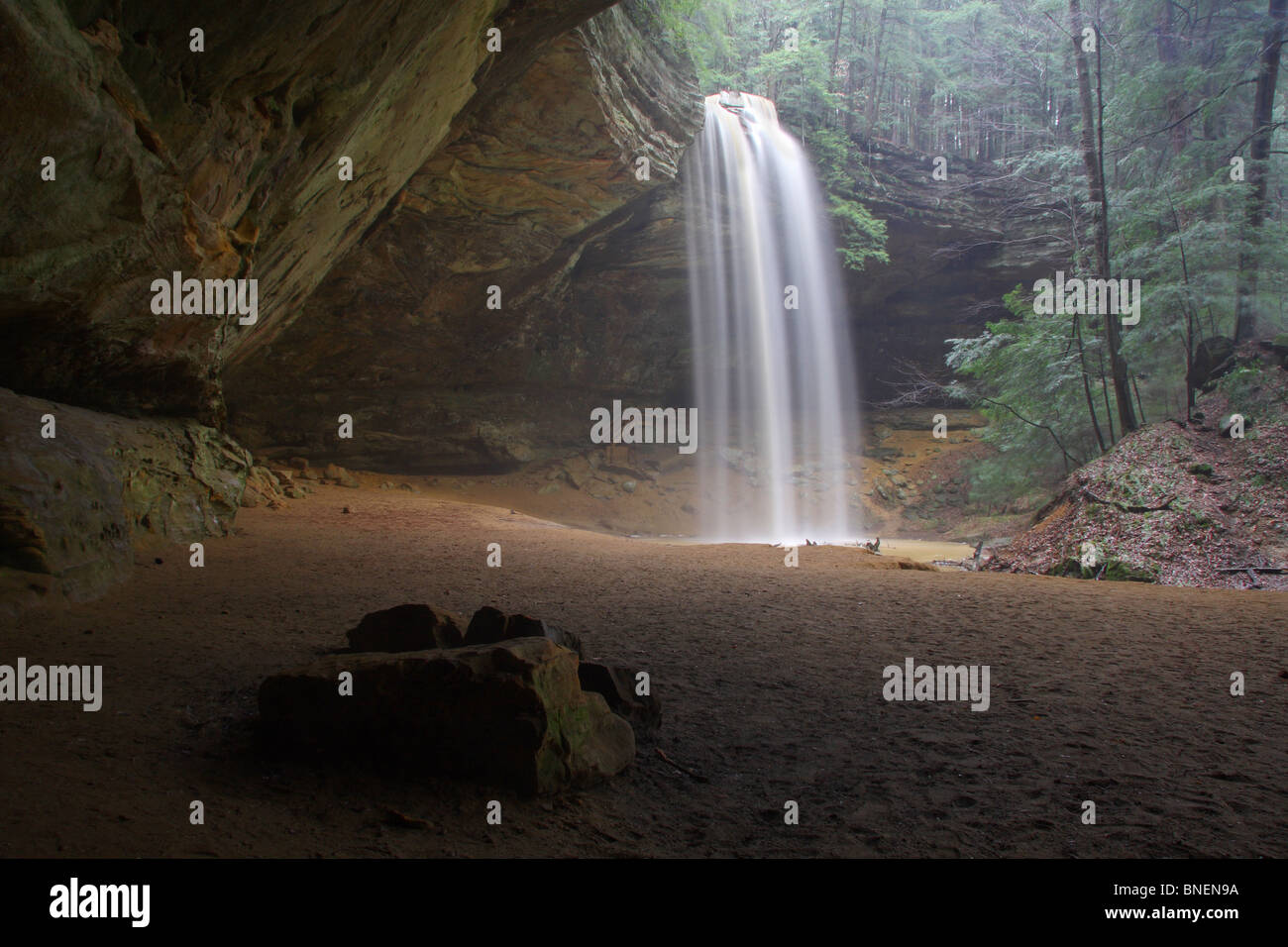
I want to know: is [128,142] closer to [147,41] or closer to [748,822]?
[147,41]

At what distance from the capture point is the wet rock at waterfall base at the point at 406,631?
4.18m

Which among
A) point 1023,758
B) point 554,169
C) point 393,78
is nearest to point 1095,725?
point 1023,758

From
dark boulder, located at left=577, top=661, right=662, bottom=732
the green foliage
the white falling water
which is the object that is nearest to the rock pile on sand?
dark boulder, located at left=577, top=661, right=662, bottom=732

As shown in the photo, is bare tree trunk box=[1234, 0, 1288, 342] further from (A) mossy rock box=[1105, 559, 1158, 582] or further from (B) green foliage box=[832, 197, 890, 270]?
(B) green foliage box=[832, 197, 890, 270]

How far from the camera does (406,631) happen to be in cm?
422

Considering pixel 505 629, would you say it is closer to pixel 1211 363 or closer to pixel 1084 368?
pixel 1084 368

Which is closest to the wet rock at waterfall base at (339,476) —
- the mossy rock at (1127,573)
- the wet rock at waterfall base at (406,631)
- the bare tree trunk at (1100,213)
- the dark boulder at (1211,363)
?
the wet rock at waterfall base at (406,631)

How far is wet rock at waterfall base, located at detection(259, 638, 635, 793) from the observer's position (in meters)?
3.07

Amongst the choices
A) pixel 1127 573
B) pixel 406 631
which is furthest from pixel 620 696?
pixel 1127 573

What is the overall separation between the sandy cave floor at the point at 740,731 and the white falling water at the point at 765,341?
528 inches

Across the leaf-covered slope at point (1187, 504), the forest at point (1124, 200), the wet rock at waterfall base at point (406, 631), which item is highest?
the forest at point (1124, 200)

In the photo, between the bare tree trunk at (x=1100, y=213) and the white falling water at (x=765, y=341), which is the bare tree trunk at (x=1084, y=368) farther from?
the white falling water at (x=765, y=341)

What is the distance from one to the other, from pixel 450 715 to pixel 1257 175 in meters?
17.1

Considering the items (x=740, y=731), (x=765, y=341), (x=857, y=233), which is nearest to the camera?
(x=740, y=731)
